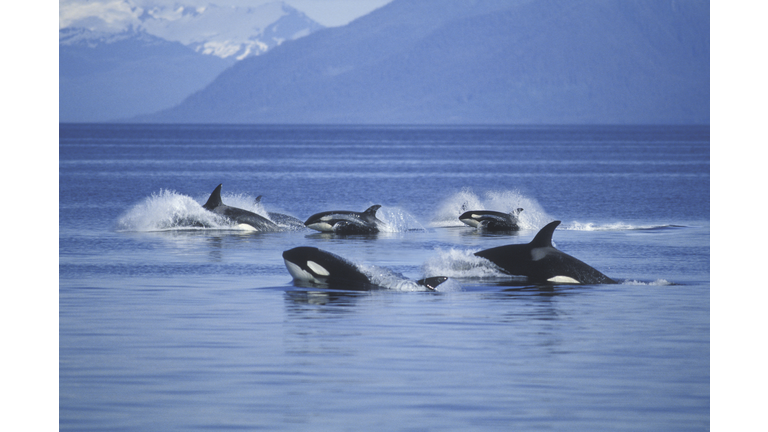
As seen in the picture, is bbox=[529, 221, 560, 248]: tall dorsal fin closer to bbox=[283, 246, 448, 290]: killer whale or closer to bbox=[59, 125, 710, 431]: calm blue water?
bbox=[59, 125, 710, 431]: calm blue water

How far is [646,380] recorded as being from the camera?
12086mm

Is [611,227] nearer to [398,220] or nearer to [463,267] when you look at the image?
[398,220]

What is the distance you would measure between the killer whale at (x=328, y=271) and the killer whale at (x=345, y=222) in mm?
12118

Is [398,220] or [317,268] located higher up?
[398,220]

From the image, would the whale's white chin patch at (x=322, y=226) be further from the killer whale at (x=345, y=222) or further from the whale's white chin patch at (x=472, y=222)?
the whale's white chin patch at (x=472, y=222)

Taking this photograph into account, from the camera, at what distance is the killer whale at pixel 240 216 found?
31281mm

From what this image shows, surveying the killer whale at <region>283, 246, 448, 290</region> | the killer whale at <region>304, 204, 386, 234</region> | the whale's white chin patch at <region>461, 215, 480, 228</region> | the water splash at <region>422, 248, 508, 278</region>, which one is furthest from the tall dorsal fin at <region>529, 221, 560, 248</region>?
the whale's white chin patch at <region>461, 215, 480, 228</region>

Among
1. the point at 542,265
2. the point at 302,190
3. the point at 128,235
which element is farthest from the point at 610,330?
the point at 302,190

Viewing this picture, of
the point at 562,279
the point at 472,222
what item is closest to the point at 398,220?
the point at 472,222

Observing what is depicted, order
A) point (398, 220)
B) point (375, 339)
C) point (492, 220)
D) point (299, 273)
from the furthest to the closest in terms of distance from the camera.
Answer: point (398, 220) → point (492, 220) → point (299, 273) → point (375, 339)

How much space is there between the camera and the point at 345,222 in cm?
3064

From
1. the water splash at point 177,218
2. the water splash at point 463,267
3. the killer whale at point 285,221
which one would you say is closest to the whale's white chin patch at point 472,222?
the killer whale at point 285,221

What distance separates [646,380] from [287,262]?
27.3ft

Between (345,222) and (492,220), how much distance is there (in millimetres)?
5251
